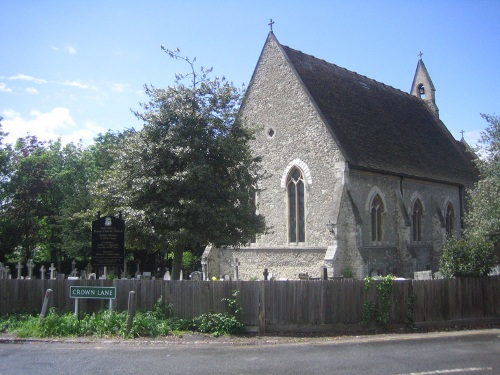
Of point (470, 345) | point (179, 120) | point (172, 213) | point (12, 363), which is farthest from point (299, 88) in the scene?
point (12, 363)

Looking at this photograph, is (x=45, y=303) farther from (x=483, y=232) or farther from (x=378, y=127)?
(x=378, y=127)

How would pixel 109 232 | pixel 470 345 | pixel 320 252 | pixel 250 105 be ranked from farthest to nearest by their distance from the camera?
pixel 250 105, pixel 320 252, pixel 109 232, pixel 470 345

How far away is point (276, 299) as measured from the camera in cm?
1243

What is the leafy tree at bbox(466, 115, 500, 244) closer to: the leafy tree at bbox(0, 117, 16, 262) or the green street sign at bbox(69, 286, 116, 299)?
the green street sign at bbox(69, 286, 116, 299)

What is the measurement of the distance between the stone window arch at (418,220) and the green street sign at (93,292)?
18293 mm

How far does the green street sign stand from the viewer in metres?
12.4

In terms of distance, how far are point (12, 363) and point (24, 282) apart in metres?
4.34

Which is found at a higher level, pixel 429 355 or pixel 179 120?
pixel 179 120

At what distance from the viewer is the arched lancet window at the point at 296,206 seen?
2231cm

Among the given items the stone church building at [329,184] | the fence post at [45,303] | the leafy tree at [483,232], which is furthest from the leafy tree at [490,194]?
the fence post at [45,303]

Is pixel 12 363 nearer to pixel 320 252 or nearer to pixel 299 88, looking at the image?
pixel 320 252

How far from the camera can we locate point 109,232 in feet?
45.6

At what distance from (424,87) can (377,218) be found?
18.7 m

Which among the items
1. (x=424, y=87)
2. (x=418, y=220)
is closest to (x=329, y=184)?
(x=418, y=220)
